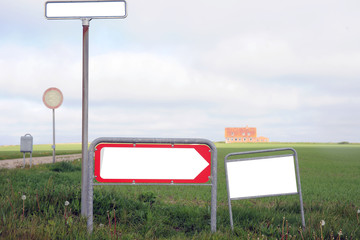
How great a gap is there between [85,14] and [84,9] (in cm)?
8

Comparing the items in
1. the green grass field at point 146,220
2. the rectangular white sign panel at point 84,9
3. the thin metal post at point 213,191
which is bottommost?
the green grass field at point 146,220

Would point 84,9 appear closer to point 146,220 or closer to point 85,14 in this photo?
point 85,14

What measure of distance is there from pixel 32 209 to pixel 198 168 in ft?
8.60

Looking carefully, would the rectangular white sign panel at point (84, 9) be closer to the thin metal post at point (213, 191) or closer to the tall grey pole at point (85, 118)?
the tall grey pole at point (85, 118)

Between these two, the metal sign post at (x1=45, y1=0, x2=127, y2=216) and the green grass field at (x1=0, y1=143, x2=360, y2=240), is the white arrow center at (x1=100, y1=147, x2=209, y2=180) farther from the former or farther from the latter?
the green grass field at (x1=0, y1=143, x2=360, y2=240)

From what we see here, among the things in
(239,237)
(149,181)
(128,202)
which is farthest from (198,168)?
(128,202)

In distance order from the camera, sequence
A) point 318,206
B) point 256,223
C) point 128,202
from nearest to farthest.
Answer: point 256,223
point 128,202
point 318,206

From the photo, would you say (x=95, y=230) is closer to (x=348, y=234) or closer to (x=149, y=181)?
(x=149, y=181)

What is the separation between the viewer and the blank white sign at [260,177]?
485 cm

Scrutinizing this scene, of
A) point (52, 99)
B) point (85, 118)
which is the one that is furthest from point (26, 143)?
point (85, 118)

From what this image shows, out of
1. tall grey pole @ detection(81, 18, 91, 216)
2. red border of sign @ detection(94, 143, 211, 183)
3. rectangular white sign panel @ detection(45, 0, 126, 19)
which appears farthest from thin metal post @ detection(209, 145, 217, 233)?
rectangular white sign panel @ detection(45, 0, 126, 19)

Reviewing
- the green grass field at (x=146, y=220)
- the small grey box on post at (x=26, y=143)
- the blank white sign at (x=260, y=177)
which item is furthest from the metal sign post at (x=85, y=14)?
the small grey box on post at (x=26, y=143)

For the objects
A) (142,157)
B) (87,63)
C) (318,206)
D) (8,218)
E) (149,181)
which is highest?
(87,63)

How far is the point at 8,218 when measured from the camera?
13.7 ft
